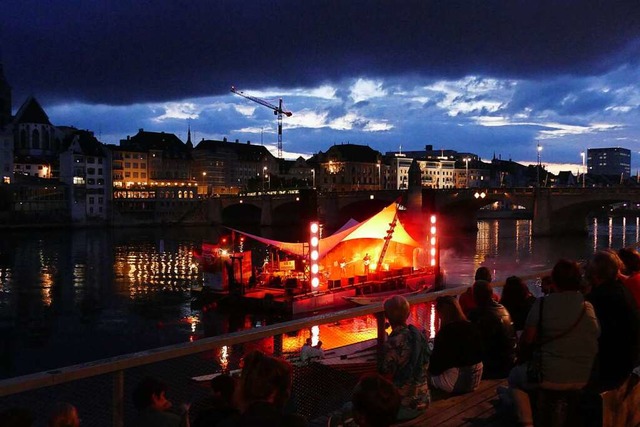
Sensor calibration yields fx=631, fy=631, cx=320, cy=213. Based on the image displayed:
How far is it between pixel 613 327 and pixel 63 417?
479cm

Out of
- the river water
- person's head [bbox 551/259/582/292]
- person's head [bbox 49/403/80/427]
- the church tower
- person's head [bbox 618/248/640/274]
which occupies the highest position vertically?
the church tower

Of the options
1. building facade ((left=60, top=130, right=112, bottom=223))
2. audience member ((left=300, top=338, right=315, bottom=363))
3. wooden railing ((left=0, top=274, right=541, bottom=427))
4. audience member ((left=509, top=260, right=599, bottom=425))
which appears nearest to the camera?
wooden railing ((left=0, top=274, right=541, bottom=427))

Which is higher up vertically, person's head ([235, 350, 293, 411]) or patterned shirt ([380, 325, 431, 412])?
person's head ([235, 350, 293, 411])

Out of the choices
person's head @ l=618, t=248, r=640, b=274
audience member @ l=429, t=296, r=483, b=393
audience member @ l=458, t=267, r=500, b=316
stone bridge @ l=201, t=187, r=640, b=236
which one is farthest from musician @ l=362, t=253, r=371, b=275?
audience member @ l=429, t=296, r=483, b=393

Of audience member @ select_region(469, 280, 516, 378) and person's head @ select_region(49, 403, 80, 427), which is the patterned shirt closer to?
audience member @ select_region(469, 280, 516, 378)

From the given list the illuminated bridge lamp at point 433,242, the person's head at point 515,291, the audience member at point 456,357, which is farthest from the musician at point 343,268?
the audience member at point 456,357

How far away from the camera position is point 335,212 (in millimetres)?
107688

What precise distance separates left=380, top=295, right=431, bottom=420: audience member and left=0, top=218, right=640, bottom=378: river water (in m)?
21.0

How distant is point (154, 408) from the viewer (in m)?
5.61

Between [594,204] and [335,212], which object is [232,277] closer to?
[594,204]

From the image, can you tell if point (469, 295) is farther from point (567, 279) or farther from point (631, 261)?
point (567, 279)

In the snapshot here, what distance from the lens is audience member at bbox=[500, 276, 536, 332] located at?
28.0 ft

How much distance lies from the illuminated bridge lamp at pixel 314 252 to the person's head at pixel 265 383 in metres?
25.2

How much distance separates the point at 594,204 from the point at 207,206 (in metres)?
75.4
